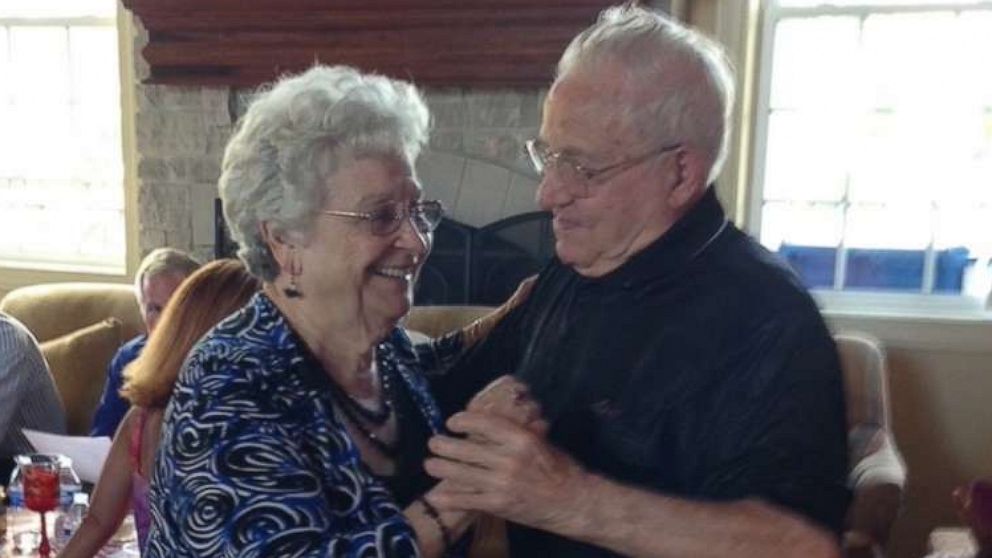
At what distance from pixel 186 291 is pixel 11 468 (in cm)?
91

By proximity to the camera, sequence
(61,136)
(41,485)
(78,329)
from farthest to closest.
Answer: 1. (61,136)
2. (78,329)
3. (41,485)

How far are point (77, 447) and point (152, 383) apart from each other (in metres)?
0.55

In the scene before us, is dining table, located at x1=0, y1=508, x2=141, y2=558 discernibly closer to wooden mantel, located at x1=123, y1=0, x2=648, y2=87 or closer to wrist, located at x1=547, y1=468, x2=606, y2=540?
wrist, located at x1=547, y1=468, x2=606, y2=540

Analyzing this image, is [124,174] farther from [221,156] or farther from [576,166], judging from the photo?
[576,166]

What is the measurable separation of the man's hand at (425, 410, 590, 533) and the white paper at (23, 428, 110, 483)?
1320mm

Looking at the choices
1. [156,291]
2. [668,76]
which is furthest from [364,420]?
[156,291]

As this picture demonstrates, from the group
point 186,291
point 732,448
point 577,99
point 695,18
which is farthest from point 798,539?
point 695,18

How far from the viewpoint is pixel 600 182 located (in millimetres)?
1247

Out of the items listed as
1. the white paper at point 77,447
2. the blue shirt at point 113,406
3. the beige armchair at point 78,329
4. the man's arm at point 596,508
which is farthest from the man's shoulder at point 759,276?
the beige armchair at point 78,329

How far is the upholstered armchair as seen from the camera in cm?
232

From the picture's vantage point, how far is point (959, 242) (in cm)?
352

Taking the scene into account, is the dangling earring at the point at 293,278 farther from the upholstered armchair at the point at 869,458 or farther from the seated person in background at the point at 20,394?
the seated person in background at the point at 20,394

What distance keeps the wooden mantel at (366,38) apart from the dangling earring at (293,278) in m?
2.42

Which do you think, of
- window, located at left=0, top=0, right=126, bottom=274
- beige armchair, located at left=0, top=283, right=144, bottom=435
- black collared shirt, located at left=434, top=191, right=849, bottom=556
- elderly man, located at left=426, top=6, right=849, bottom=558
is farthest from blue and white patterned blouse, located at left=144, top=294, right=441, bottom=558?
window, located at left=0, top=0, right=126, bottom=274
